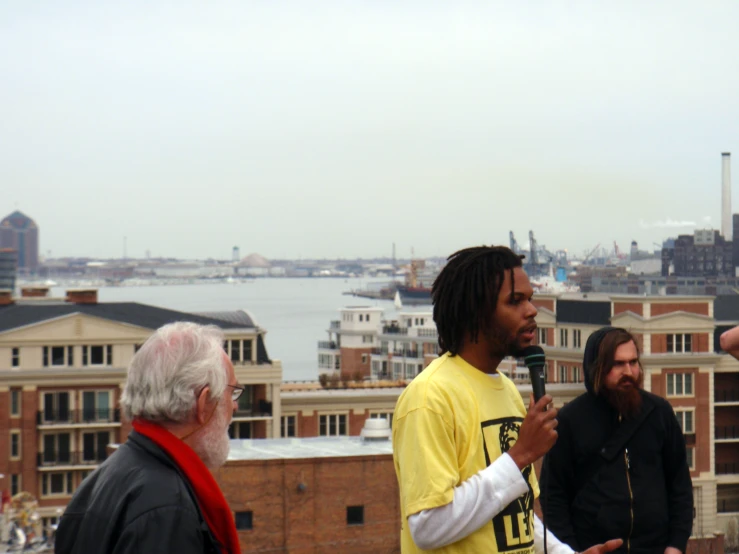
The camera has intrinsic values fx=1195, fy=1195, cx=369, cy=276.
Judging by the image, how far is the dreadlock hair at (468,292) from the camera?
9.30ft

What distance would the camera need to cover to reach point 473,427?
8.96 ft

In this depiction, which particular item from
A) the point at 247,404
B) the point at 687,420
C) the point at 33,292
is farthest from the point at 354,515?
the point at 33,292

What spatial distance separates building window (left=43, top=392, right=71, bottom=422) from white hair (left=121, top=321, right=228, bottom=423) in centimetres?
2316

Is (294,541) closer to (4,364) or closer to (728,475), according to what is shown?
(4,364)

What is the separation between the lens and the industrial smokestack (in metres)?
99.9

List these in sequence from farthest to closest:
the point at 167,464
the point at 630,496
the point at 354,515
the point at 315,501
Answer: the point at 354,515 < the point at 315,501 < the point at 630,496 < the point at 167,464

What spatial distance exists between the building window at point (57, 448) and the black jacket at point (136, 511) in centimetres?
2305

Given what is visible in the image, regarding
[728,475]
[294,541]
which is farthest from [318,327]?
[294,541]

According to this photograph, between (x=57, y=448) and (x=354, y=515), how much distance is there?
886 cm

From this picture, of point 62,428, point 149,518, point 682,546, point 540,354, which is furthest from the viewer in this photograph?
point 62,428

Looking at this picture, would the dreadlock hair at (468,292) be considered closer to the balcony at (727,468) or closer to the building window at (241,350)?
the building window at (241,350)

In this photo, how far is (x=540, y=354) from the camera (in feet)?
9.28

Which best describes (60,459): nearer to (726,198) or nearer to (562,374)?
(562,374)

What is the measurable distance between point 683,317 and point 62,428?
1497cm
